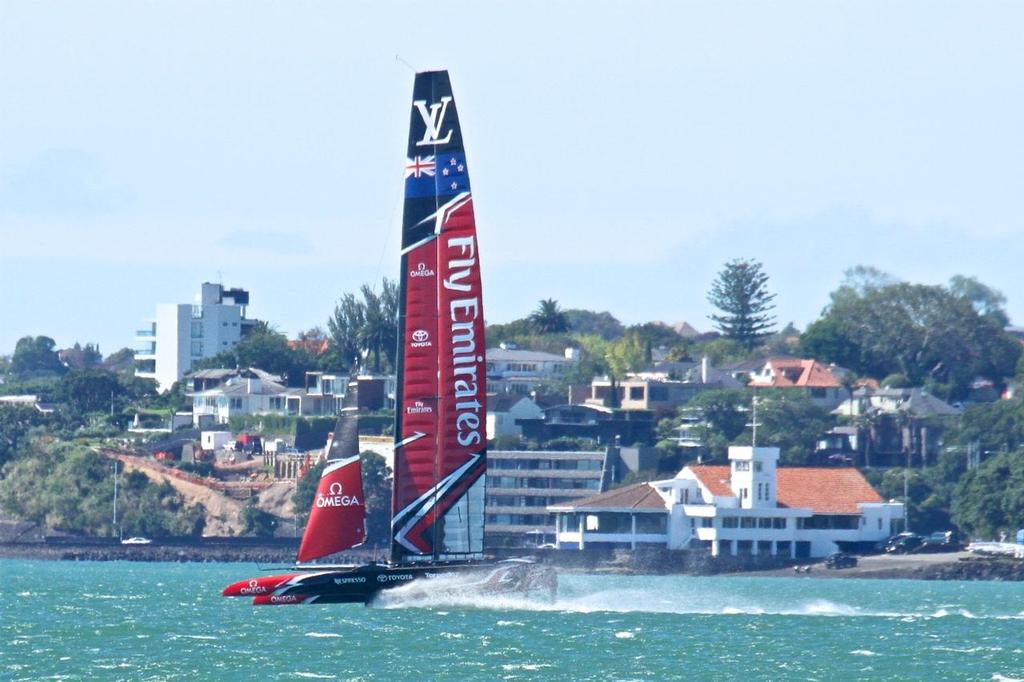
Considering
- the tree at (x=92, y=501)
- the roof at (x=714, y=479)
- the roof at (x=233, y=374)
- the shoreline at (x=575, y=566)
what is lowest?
the shoreline at (x=575, y=566)

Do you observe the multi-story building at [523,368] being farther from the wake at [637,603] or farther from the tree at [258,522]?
the wake at [637,603]

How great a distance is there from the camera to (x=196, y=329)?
527 feet

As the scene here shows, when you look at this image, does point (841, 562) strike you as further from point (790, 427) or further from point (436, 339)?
point (436, 339)

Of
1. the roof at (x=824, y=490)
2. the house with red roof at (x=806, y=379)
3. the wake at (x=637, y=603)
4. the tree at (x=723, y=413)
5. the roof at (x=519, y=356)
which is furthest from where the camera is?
the roof at (x=519, y=356)

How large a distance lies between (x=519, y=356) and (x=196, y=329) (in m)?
24.3

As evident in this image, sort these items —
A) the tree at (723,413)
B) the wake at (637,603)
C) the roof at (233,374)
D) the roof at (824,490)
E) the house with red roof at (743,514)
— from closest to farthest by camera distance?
1. the wake at (637,603)
2. the house with red roof at (743,514)
3. the roof at (824,490)
4. the tree at (723,413)
5. the roof at (233,374)

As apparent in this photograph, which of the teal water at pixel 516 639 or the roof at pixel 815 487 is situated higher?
the roof at pixel 815 487

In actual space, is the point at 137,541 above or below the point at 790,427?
below

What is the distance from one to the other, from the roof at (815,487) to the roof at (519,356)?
4426 cm

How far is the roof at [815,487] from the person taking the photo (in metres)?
102

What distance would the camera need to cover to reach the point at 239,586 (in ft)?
144

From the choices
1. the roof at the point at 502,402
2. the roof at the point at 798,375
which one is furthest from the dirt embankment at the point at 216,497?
the roof at the point at 798,375

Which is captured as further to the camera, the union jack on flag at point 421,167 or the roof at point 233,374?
the roof at point 233,374

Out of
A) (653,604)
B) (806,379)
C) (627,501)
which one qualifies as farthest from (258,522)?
(653,604)
